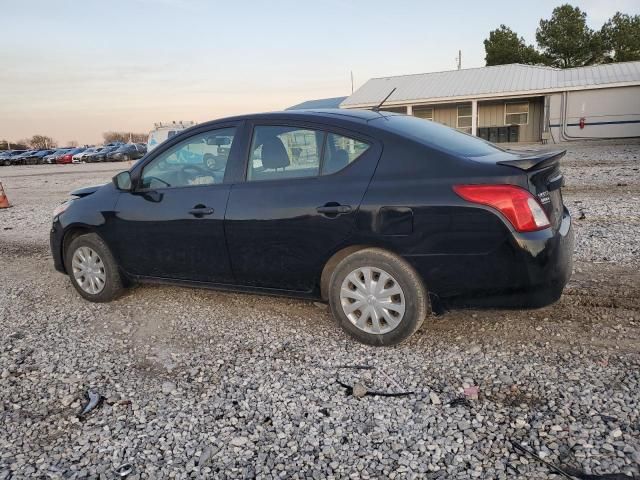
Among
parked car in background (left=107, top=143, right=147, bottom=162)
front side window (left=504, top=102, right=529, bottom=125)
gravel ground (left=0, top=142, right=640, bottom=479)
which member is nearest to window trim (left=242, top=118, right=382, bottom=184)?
gravel ground (left=0, top=142, right=640, bottom=479)

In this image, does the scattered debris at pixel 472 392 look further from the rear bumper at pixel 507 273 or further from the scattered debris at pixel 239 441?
the scattered debris at pixel 239 441

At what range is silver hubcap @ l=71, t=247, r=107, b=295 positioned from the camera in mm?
4863

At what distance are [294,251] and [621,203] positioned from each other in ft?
22.3

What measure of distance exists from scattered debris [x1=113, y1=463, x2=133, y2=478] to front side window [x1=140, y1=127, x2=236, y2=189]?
227 cm

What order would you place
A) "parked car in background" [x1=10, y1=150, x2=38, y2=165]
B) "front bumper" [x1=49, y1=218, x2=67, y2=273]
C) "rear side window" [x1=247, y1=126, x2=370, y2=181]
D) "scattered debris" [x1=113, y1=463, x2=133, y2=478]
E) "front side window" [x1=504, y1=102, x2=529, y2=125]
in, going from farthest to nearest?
"parked car in background" [x1=10, y1=150, x2=38, y2=165]
"front side window" [x1=504, y1=102, x2=529, y2=125]
"front bumper" [x1=49, y1=218, x2=67, y2=273]
"rear side window" [x1=247, y1=126, x2=370, y2=181]
"scattered debris" [x1=113, y1=463, x2=133, y2=478]

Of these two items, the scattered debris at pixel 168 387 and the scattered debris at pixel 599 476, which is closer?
the scattered debris at pixel 599 476

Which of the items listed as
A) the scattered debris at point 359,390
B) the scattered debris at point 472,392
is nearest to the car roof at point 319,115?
the scattered debris at point 359,390

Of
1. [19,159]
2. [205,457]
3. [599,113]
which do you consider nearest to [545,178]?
[205,457]

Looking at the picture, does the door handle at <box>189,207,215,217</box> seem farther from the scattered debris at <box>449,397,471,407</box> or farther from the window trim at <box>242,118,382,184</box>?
the scattered debris at <box>449,397,471,407</box>

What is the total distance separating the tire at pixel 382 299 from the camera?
342 centimetres

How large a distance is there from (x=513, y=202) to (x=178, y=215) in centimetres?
261

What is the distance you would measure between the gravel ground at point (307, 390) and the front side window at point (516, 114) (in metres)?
27.9

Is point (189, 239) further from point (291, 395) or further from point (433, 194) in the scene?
point (433, 194)

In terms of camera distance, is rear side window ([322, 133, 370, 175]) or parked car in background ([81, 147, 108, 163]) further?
parked car in background ([81, 147, 108, 163])
